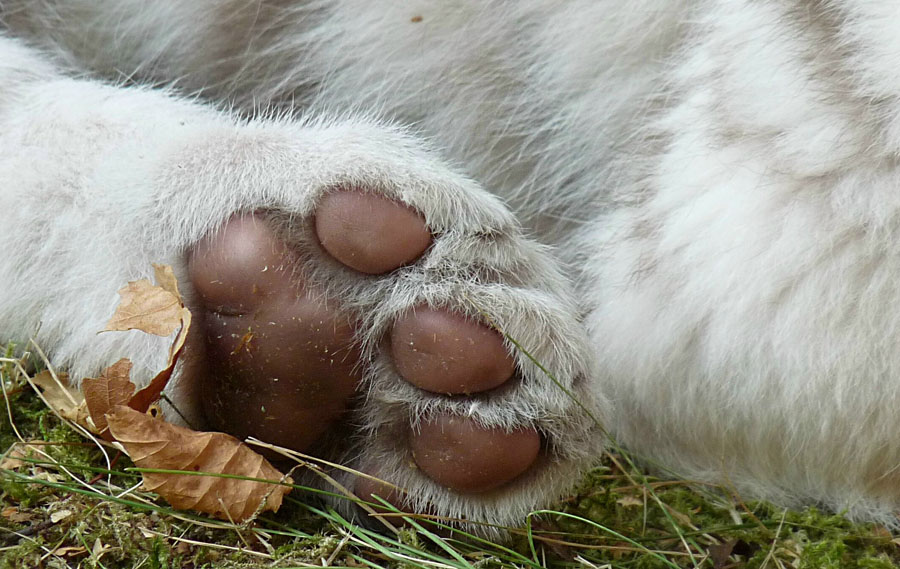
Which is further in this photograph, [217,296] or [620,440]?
[620,440]

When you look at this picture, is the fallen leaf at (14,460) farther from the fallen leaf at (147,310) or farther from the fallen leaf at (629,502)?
the fallen leaf at (629,502)

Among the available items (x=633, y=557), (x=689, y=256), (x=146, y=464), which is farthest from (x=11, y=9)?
(x=633, y=557)

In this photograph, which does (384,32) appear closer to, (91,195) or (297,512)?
(91,195)

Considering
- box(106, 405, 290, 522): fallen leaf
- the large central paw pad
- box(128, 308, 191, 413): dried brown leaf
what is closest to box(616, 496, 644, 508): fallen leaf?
the large central paw pad

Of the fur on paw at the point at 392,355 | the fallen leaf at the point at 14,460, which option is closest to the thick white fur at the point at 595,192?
the fur on paw at the point at 392,355

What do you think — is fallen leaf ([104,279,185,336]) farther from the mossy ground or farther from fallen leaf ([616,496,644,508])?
fallen leaf ([616,496,644,508])

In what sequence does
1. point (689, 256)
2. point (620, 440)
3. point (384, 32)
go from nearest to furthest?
point (689, 256)
point (620, 440)
point (384, 32)
